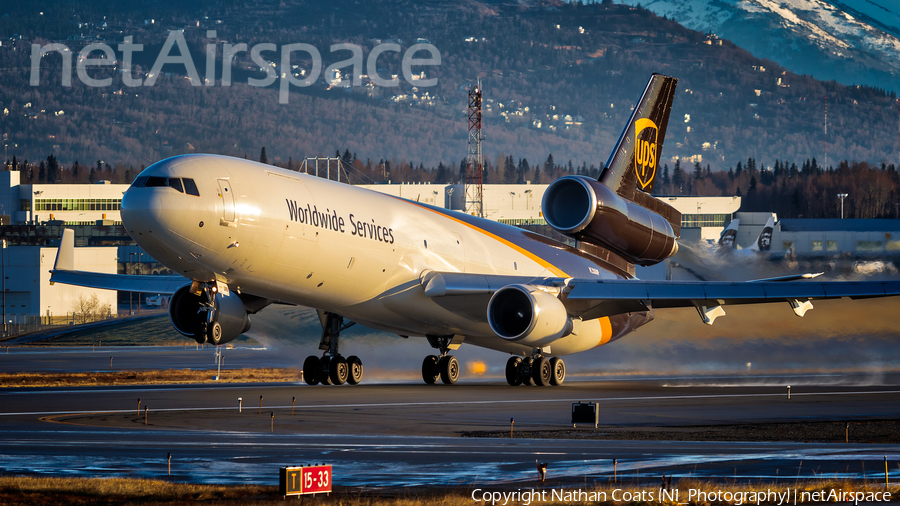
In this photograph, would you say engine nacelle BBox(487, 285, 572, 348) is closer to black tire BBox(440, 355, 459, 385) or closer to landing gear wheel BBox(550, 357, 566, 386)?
landing gear wheel BBox(550, 357, 566, 386)

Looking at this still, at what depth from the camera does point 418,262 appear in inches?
1409

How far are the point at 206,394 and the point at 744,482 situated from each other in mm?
24673

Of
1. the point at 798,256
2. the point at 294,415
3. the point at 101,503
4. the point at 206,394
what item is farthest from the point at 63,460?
the point at 798,256

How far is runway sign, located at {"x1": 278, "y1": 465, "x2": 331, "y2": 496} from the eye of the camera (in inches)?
611

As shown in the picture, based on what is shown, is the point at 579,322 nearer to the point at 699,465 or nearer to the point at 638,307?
the point at 638,307

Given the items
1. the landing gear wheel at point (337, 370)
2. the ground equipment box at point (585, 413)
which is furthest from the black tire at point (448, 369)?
the ground equipment box at point (585, 413)

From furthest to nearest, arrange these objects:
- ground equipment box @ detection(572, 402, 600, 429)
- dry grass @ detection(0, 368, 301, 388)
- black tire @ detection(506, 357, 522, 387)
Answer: dry grass @ detection(0, 368, 301, 388) → black tire @ detection(506, 357, 522, 387) → ground equipment box @ detection(572, 402, 600, 429)

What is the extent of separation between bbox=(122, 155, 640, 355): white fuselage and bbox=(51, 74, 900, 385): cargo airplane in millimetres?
48

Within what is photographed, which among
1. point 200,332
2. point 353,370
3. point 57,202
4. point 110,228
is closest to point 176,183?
point 200,332

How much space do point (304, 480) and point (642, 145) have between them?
32.5 metres

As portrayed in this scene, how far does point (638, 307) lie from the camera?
3994 cm

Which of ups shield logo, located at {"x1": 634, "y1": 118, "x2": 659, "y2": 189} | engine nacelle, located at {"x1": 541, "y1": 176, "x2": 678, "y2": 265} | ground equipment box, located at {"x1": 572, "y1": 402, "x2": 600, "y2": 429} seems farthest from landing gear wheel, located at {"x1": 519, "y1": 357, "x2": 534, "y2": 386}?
ground equipment box, located at {"x1": 572, "y1": 402, "x2": 600, "y2": 429}

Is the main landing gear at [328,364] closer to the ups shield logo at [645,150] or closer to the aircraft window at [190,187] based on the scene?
the aircraft window at [190,187]

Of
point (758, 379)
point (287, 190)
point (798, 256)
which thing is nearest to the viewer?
point (287, 190)
